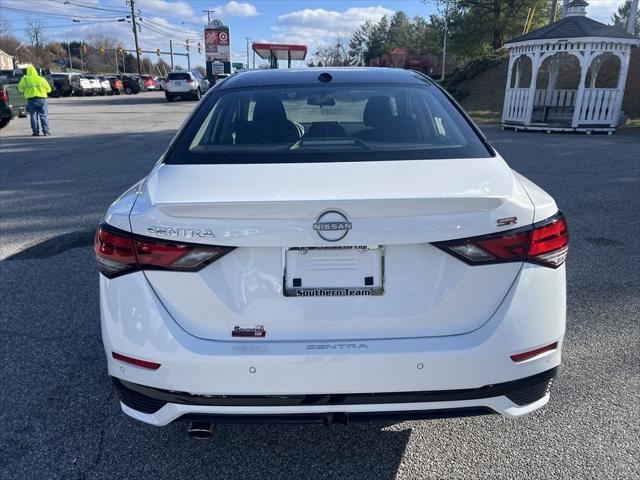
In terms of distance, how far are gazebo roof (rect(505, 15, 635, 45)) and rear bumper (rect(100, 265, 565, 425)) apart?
629 inches

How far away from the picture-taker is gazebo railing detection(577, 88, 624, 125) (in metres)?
15.2

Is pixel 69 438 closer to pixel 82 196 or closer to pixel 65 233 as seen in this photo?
pixel 65 233

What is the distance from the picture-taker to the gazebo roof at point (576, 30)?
49.3 ft

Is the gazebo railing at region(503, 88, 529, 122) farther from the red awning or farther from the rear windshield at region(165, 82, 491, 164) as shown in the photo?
the rear windshield at region(165, 82, 491, 164)

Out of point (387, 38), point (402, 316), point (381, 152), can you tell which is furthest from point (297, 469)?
point (387, 38)

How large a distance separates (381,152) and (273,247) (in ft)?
2.46

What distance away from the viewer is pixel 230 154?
7.43ft

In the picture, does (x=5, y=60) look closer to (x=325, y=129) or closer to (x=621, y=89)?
(x=621, y=89)

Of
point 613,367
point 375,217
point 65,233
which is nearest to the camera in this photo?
point 375,217

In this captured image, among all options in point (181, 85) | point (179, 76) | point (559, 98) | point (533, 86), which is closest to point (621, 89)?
point (533, 86)

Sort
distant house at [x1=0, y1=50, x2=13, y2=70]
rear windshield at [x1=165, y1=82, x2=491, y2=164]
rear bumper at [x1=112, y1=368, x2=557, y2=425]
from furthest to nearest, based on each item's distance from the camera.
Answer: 1. distant house at [x1=0, y1=50, x2=13, y2=70]
2. rear windshield at [x1=165, y1=82, x2=491, y2=164]
3. rear bumper at [x1=112, y1=368, x2=557, y2=425]

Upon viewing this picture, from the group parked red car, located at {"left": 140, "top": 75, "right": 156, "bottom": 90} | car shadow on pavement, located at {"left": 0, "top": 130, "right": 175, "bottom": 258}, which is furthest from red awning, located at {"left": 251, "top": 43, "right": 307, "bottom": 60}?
parked red car, located at {"left": 140, "top": 75, "right": 156, "bottom": 90}

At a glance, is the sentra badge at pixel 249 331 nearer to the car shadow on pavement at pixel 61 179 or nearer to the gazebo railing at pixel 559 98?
the car shadow on pavement at pixel 61 179

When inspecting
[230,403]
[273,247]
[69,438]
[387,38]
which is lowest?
[69,438]
